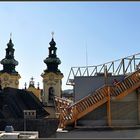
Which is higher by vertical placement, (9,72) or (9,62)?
(9,62)

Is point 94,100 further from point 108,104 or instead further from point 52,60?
point 52,60

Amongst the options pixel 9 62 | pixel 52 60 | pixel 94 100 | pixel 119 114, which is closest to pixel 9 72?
pixel 9 62

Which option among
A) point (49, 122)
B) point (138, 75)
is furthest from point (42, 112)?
point (138, 75)

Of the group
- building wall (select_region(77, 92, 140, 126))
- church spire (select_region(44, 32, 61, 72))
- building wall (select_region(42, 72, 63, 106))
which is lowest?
building wall (select_region(77, 92, 140, 126))

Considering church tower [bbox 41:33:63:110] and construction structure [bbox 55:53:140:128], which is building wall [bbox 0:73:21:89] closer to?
church tower [bbox 41:33:63:110]

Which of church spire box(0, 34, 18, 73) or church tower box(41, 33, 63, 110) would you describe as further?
church spire box(0, 34, 18, 73)

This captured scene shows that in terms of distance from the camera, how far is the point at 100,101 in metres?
16.5

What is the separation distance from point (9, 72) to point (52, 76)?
7.31 m

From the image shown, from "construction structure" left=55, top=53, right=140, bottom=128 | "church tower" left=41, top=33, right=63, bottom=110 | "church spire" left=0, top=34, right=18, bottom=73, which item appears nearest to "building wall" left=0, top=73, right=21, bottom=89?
"church spire" left=0, top=34, right=18, bottom=73

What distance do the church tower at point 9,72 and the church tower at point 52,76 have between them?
15.3 feet

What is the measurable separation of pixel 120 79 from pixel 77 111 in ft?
9.59

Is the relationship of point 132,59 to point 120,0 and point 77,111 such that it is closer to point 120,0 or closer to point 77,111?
point 77,111

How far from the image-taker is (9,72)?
174ft

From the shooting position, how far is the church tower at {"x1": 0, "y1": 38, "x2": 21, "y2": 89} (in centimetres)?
5181
